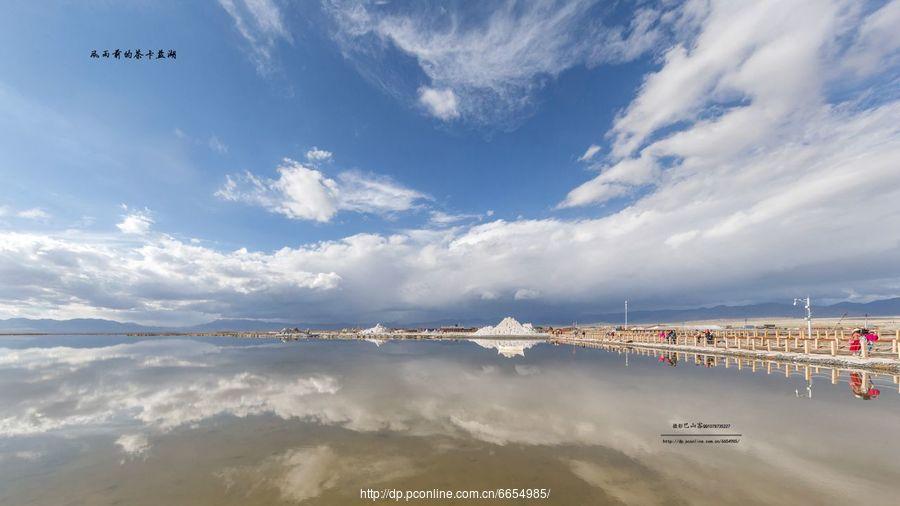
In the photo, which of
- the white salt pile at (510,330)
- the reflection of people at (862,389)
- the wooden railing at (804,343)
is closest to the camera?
the reflection of people at (862,389)

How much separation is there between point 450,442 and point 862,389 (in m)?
23.2

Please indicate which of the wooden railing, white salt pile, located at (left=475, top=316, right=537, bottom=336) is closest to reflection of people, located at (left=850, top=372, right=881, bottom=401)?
the wooden railing

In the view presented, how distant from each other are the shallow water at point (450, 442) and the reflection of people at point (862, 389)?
31cm

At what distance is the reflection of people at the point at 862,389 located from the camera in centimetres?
1659

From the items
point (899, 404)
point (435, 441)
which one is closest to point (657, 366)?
point (899, 404)

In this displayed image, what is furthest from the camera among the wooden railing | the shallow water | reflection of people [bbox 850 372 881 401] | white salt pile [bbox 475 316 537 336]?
white salt pile [bbox 475 316 537 336]

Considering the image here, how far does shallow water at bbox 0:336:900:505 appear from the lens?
786cm

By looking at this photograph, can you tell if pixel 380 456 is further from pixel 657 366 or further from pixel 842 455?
pixel 657 366

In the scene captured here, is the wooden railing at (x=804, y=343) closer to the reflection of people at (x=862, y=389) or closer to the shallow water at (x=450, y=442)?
the reflection of people at (x=862, y=389)

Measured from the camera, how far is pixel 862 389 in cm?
1802

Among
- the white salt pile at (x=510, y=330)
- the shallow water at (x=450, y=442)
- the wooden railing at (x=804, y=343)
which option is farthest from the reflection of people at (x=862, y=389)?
the white salt pile at (x=510, y=330)

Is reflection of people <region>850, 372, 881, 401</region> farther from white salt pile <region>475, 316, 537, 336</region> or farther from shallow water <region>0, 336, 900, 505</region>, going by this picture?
white salt pile <region>475, 316, 537, 336</region>

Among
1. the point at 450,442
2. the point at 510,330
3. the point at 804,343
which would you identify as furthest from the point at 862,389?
the point at 510,330

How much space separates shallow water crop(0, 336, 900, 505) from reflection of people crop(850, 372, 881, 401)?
1.03ft
